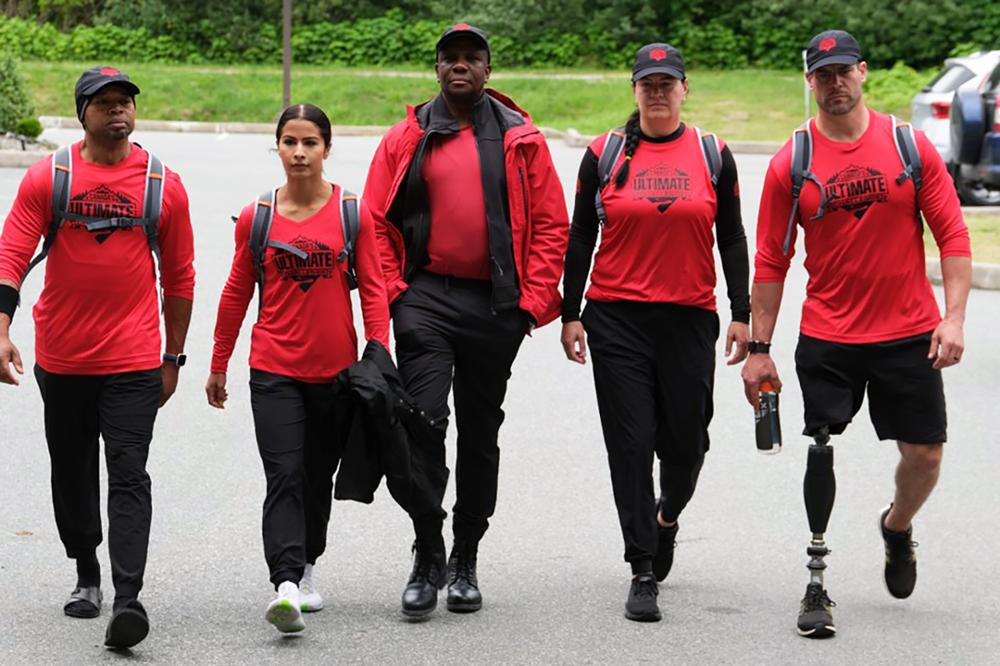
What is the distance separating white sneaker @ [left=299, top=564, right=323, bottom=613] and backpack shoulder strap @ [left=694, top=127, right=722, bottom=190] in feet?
6.47

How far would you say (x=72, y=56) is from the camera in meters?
50.3

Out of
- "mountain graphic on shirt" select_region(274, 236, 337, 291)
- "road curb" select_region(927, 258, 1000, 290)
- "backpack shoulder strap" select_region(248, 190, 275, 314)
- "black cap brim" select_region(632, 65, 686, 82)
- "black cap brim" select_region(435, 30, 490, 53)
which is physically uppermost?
"black cap brim" select_region(435, 30, 490, 53)

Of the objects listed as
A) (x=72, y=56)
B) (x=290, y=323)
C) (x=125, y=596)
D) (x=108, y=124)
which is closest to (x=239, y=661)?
(x=125, y=596)

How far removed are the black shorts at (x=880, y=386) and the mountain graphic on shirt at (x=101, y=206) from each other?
233 cm

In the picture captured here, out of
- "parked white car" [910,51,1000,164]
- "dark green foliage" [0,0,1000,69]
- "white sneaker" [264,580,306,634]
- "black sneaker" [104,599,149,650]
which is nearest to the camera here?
"black sneaker" [104,599,149,650]

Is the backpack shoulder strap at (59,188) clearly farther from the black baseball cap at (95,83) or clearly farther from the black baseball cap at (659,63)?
the black baseball cap at (659,63)

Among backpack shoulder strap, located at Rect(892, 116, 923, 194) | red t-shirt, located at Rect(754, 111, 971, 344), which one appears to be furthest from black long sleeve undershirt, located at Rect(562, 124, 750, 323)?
backpack shoulder strap, located at Rect(892, 116, 923, 194)

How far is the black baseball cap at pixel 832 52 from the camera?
592cm

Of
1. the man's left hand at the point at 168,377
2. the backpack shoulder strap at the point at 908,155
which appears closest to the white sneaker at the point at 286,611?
the man's left hand at the point at 168,377

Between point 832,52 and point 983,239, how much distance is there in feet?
35.8

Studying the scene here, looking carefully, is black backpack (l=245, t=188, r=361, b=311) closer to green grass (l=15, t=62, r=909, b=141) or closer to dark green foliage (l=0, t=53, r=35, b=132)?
dark green foliage (l=0, t=53, r=35, b=132)

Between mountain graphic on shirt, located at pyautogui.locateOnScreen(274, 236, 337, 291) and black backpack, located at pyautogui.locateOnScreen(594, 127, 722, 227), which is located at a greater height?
black backpack, located at pyautogui.locateOnScreen(594, 127, 722, 227)

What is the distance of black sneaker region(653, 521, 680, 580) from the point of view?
21.9 ft

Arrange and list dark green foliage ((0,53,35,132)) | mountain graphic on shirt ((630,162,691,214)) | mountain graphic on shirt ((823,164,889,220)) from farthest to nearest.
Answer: dark green foliage ((0,53,35,132))
mountain graphic on shirt ((630,162,691,214))
mountain graphic on shirt ((823,164,889,220))
